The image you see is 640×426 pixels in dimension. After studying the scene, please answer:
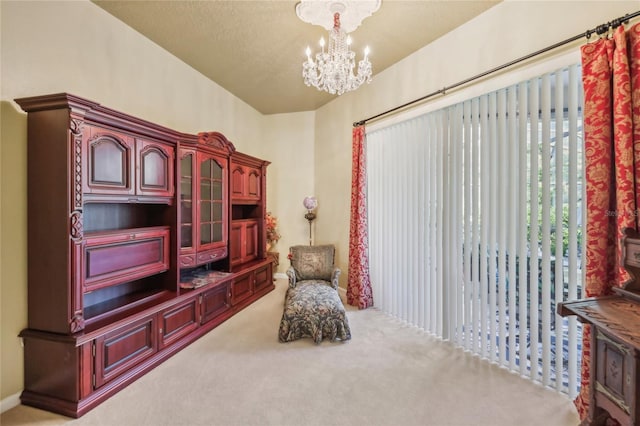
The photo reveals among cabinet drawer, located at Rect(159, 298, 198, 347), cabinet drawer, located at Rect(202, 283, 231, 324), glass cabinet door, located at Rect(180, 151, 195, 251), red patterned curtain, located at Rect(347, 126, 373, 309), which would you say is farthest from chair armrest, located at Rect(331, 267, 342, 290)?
glass cabinet door, located at Rect(180, 151, 195, 251)

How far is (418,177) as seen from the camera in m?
3.05

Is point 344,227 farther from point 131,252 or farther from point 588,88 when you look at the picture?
point 588,88

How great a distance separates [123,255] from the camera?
228cm

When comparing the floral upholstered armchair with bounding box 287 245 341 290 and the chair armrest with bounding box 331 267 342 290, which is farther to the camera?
the floral upholstered armchair with bounding box 287 245 341 290

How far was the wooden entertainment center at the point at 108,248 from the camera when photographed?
6.11ft

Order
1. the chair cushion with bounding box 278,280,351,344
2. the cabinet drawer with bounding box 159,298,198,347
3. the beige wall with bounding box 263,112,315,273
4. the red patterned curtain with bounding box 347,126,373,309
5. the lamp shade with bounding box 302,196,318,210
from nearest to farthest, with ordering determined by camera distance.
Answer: the cabinet drawer with bounding box 159,298,198,347 → the chair cushion with bounding box 278,280,351,344 → the red patterned curtain with bounding box 347,126,373,309 → the lamp shade with bounding box 302,196,318,210 → the beige wall with bounding box 263,112,315,273

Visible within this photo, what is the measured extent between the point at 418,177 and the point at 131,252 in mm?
2865

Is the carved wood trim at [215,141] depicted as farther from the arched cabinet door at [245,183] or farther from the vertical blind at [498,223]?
the vertical blind at [498,223]

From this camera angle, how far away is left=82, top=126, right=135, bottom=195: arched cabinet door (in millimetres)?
1985

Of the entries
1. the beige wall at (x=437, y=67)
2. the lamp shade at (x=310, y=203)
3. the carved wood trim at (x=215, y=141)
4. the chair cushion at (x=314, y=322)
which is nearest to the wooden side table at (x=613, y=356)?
the beige wall at (x=437, y=67)

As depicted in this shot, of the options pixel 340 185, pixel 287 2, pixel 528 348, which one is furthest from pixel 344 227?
pixel 287 2

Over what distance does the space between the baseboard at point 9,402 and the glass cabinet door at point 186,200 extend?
4.85ft

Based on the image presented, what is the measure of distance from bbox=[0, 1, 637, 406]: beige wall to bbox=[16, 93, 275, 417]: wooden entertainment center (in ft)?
0.30

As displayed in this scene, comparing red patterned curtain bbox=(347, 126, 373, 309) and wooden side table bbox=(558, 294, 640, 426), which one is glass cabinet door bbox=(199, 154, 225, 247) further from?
wooden side table bbox=(558, 294, 640, 426)
